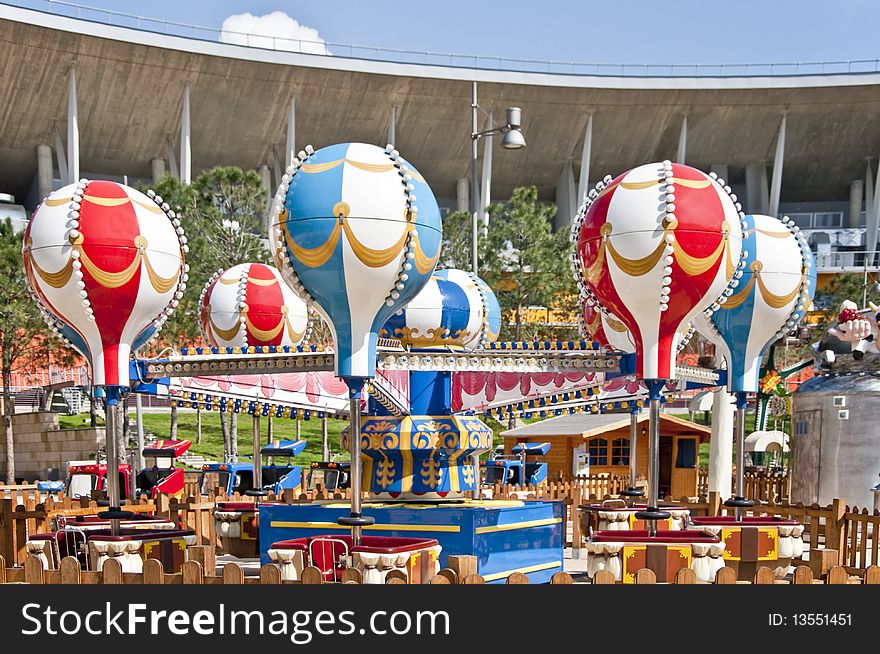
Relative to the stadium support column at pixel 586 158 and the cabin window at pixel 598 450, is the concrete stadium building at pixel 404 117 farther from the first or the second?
the cabin window at pixel 598 450

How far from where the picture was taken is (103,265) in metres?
10.6

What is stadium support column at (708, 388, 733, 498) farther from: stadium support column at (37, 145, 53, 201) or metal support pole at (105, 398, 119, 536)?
stadium support column at (37, 145, 53, 201)

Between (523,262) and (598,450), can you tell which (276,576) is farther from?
(598,450)

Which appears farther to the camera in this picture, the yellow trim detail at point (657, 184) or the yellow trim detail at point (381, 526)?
the yellow trim detail at point (381, 526)

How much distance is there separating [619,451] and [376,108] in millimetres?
23099

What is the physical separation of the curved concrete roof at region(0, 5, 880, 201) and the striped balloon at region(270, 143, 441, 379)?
33.0 metres

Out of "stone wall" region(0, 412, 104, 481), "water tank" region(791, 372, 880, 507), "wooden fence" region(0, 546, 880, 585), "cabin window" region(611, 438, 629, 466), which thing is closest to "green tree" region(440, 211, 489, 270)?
"cabin window" region(611, 438, 629, 466)

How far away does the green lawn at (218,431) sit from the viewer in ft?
119

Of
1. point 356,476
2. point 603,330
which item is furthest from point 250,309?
point 356,476

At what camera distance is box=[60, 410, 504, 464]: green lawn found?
36.3 m

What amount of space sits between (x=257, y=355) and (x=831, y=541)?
23.7ft

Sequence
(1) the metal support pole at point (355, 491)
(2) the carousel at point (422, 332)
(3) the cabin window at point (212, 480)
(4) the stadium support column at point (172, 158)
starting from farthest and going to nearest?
1. (4) the stadium support column at point (172, 158)
2. (3) the cabin window at point (212, 480)
3. (2) the carousel at point (422, 332)
4. (1) the metal support pole at point (355, 491)

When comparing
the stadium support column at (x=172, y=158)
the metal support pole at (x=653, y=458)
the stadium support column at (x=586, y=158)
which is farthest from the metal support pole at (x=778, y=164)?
the metal support pole at (x=653, y=458)

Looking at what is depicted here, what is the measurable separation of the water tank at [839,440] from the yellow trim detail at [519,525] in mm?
8126
